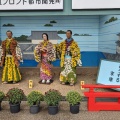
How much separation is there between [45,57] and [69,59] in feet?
2.59

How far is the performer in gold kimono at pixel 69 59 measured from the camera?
6.14 m

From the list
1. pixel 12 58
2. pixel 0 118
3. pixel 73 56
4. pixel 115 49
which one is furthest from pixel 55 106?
pixel 115 49

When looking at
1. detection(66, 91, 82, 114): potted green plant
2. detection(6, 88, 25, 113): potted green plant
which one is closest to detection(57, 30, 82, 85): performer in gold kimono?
detection(66, 91, 82, 114): potted green plant

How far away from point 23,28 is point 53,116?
184 inches

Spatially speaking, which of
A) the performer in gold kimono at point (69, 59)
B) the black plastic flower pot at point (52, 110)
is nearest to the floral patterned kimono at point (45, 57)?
the performer in gold kimono at point (69, 59)

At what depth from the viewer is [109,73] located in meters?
5.75

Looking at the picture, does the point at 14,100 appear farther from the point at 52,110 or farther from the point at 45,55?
the point at 45,55

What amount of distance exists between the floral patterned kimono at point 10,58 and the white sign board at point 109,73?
265cm

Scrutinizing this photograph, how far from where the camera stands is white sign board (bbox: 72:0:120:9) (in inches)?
168

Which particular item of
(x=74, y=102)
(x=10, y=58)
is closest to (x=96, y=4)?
(x=74, y=102)

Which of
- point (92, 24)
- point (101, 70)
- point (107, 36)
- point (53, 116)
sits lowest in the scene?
point (53, 116)

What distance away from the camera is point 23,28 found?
7.87 metres

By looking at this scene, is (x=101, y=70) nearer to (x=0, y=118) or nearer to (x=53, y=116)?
(x=53, y=116)

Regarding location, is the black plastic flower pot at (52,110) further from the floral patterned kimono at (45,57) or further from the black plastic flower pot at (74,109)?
the floral patterned kimono at (45,57)
